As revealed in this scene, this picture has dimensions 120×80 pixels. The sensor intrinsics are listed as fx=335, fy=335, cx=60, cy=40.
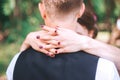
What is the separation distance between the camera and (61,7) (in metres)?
1.04

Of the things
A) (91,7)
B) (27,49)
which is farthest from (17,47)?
(27,49)

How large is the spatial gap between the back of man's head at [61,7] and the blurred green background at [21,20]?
21.6 inches

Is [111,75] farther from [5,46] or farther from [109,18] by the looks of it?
[5,46]

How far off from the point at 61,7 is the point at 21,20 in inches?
26.1

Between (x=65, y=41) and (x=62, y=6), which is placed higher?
(x=62, y=6)

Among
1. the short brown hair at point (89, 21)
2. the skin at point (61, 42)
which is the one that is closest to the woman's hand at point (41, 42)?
the skin at point (61, 42)

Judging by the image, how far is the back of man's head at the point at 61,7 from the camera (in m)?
1.04

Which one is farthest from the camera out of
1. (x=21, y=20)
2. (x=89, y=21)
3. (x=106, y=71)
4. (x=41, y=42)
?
(x=21, y=20)

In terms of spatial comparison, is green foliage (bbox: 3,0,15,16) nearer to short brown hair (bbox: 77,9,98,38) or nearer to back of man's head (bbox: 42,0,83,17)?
short brown hair (bbox: 77,9,98,38)

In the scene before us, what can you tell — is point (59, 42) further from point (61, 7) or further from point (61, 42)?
point (61, 7)

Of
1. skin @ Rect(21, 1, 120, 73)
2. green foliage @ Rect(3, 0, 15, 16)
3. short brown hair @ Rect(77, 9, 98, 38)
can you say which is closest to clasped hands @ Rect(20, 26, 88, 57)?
skin @ Rect(21, 1, 120, 73)

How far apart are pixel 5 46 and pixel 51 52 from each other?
68 cm

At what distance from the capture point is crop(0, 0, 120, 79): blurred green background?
1.63m

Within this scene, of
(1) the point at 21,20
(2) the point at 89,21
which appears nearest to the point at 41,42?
(2) the point at 89,21
